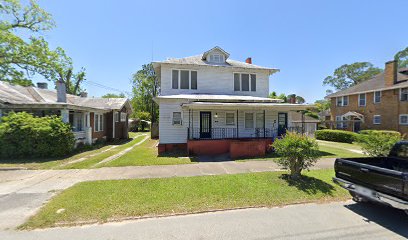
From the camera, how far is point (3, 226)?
4180mm

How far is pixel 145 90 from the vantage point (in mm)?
42156

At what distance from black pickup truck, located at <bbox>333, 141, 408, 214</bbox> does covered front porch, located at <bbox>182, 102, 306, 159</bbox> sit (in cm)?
688

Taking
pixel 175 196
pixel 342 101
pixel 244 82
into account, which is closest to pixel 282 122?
pixel 244 82

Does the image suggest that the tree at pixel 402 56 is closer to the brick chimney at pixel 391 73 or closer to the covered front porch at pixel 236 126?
the brick chimney at pixel 391 73

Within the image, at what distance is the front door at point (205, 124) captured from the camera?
14.9 meters

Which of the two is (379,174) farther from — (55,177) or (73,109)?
(73,109)

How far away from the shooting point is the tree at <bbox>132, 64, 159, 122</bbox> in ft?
137

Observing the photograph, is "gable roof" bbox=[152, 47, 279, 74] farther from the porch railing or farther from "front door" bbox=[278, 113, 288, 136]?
the porch railing

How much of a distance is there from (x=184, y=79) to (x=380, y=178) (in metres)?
13.9

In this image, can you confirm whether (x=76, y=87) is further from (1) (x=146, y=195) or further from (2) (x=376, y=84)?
(2) (x=376, y=84)

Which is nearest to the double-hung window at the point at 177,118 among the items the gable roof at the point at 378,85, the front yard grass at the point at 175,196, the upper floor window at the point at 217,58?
the upper floor window at the point at 217,58

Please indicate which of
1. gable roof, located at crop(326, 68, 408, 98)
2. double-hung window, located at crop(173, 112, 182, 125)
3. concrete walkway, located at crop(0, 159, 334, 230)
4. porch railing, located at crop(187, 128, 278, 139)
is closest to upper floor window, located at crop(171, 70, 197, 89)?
double-hung window, located at crop(173, 112, 182, 125)

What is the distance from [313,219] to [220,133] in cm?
1053

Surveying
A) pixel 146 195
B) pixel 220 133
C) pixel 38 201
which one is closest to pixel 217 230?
pixel 146 195
